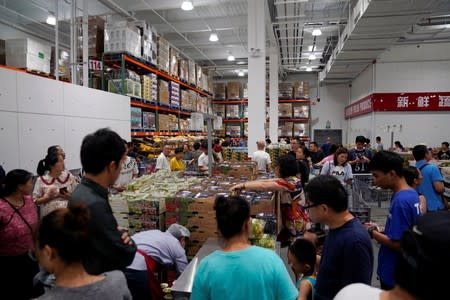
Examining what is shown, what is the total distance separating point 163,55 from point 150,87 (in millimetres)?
Result: 1405

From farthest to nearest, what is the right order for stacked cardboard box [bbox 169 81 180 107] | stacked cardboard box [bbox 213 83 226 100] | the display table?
stacked cardboard box [bbox 213 83 226 100], stacked cardboard box [bbox 169 81 180 107], the display table

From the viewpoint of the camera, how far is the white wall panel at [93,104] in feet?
20.0

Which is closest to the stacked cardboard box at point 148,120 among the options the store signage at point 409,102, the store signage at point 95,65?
the store signage at point 95,65

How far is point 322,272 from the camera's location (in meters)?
2.01

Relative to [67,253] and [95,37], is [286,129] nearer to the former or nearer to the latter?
[95,37]

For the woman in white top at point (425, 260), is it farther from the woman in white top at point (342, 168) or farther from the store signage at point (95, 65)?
the store signage at point (95, 65)

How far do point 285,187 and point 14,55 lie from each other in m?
6.15

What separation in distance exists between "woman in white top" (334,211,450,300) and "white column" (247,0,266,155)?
7810 mm

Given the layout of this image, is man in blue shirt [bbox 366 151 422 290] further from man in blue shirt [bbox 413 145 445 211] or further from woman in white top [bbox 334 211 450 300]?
man in blue shirt [bbox 413 145 445 211]

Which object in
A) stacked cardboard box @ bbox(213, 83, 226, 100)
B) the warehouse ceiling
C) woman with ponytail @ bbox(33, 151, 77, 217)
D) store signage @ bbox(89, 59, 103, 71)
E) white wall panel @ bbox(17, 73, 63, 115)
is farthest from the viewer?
stacked cardboard box @ bbox(213, 83, 226, 100)

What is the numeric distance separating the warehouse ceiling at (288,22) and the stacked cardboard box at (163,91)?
7.62 ft

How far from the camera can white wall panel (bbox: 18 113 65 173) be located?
Result: 506 cm

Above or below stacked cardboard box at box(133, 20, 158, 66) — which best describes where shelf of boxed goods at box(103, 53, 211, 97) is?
below

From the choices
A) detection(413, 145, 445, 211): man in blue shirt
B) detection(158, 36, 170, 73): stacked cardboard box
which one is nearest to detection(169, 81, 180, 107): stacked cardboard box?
detection(158, 36, 170, 73): stacked cardboard box
